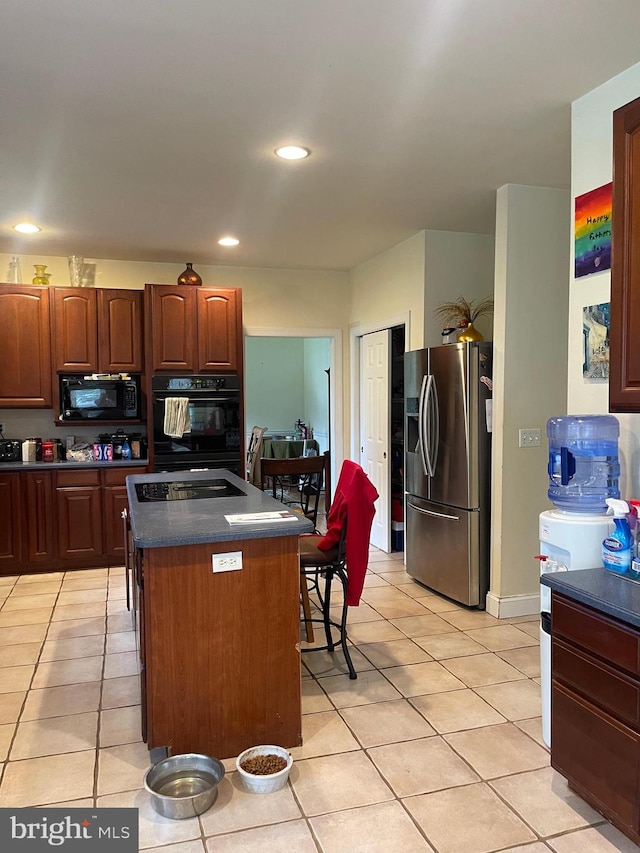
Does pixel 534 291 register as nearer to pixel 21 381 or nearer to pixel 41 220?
pixel 41 220

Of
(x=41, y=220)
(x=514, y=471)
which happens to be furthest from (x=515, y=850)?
(x=41, y=220)

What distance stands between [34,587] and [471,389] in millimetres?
3488

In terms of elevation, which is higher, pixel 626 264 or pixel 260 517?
pixel 626 264

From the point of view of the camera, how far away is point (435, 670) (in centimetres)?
317

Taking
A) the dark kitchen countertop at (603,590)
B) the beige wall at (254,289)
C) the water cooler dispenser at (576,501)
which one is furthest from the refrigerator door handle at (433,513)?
the dark kitchen countertop at (603,590)

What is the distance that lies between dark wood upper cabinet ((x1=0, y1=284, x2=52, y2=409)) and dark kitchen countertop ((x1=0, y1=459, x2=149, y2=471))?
1.67 ft

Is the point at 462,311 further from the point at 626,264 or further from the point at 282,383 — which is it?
the point at 282,383

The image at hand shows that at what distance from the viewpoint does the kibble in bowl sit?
2.16 m

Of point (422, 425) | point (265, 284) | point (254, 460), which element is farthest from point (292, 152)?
point (254, 460)

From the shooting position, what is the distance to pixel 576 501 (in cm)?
246

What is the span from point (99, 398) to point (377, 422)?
95.3 inches

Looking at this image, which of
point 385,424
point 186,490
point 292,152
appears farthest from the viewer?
point 385,424

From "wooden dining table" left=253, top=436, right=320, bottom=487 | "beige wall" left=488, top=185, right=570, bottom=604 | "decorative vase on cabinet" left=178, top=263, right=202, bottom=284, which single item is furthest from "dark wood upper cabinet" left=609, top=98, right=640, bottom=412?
"wooden dining table" left=253, top=436, right=320, bottom=487

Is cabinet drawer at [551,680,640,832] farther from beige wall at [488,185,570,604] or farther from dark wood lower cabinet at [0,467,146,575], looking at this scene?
dark wood lower cabinet at [0,467,146,575]
